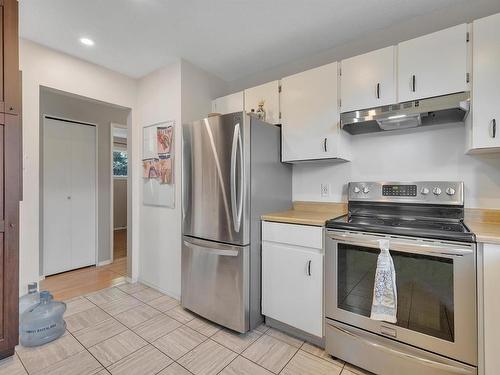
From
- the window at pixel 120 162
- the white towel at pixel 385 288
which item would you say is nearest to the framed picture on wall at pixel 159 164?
the white towel at pixel 385 288

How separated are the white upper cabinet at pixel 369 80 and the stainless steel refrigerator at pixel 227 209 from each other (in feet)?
2.22

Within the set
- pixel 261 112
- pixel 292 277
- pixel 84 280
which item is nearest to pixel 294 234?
pixel 292 277

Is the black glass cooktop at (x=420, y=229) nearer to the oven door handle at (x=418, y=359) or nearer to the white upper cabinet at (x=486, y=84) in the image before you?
the white upper cabinet at (x=486, y=84)

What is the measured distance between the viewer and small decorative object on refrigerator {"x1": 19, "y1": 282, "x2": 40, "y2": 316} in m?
1.99

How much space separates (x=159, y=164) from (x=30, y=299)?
1578mm

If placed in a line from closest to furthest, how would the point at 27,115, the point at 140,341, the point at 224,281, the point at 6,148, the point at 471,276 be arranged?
the point at 471,276 → the point at 6,148 → the point at 140,341 → the point at 224,281 → the point at 27,115

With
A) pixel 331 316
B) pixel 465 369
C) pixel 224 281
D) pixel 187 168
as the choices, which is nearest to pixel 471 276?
pixel 465 369

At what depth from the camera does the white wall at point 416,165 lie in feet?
5.66

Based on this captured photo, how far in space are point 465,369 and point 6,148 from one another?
298 centimetres

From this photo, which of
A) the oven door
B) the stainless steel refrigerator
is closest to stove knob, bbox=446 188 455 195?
the oven door

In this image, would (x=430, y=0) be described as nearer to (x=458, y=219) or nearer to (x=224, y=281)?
(x=458, y=219)

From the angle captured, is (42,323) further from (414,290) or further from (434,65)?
(434,65)

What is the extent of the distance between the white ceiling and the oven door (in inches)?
65.7

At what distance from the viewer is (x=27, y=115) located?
2.17 meters
